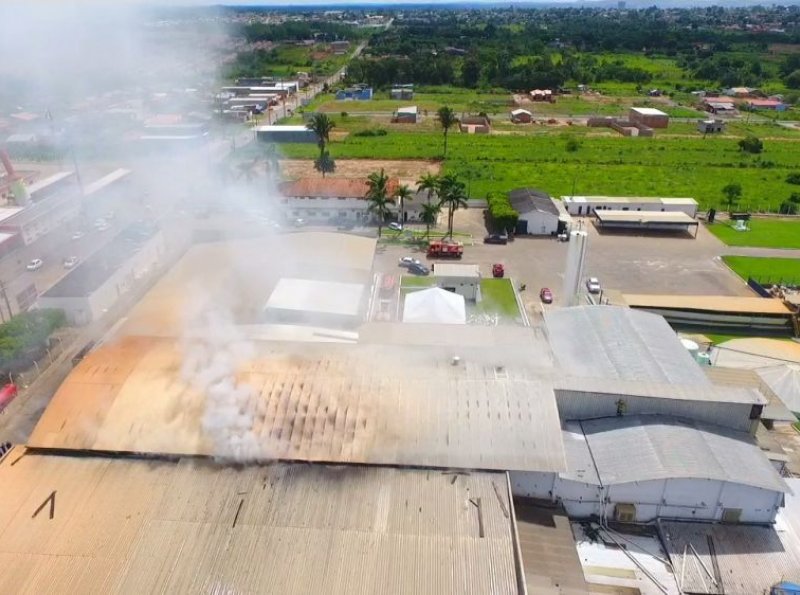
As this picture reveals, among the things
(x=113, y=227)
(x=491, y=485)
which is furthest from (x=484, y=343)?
(x=113, y=227)

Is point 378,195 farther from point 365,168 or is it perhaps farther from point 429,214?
point 365,168

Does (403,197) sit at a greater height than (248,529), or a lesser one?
lesser

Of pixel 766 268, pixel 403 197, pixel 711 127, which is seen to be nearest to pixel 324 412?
pixel 403 197

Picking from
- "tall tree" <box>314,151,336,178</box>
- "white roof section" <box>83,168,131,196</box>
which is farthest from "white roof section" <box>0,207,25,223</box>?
"tall tree" <box>314,151,336,178</box>

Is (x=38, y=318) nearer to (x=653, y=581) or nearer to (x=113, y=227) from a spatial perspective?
(x=113, y=227)

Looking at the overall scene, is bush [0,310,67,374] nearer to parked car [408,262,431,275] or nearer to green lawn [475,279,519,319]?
parked car [408,262,431,275]

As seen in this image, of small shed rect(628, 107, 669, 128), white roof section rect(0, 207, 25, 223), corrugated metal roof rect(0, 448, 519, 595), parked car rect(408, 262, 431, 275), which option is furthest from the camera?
small shed rect(628, 107, 669, 128)
